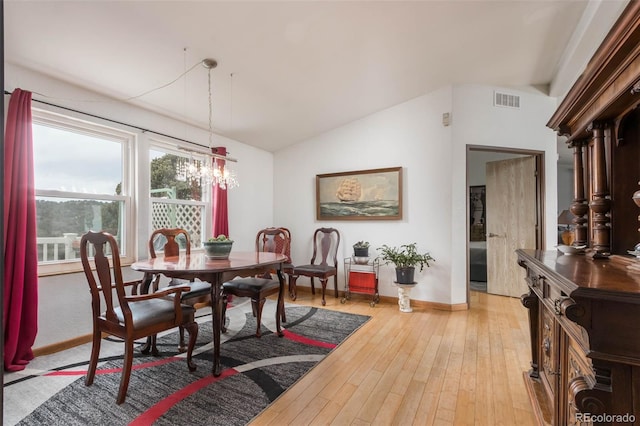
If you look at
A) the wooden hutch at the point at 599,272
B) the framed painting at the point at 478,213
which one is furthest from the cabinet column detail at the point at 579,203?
the framed painting at the point at 478,213

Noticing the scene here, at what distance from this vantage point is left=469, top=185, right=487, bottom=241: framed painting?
19.9 ft

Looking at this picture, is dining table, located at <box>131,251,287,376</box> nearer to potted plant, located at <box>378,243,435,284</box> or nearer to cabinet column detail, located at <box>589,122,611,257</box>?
potted plant, located at <box>378,243,435,284</box>

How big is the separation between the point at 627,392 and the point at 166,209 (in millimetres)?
4004

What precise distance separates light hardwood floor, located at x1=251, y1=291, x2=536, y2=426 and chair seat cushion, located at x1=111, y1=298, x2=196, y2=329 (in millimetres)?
905

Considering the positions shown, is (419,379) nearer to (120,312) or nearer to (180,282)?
(120,312)

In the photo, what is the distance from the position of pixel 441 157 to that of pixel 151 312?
3493 millimetres

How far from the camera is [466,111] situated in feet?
13.0

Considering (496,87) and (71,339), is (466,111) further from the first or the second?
(71,339)

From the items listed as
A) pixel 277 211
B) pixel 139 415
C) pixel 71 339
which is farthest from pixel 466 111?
pixel 71 339

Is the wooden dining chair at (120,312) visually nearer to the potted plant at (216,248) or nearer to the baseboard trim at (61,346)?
the potted plant at (216,248)

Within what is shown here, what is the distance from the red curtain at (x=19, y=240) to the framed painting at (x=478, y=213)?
6248mm

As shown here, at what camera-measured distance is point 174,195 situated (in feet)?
12.9

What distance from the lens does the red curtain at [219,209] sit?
4.16 m

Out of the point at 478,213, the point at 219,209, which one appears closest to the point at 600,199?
the point at 219,209
